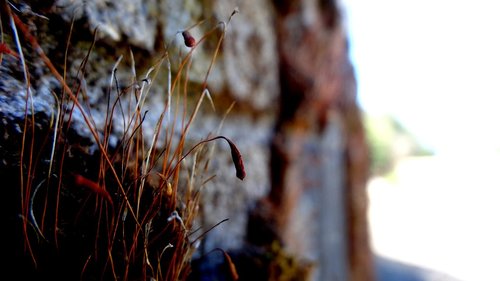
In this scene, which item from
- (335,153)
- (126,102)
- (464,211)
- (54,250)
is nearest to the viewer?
(54,250)

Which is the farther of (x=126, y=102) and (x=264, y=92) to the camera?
(x=264, y=92)

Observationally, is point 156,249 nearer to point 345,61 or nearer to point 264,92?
point 264,92

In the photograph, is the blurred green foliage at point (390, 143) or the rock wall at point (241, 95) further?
the blurred green foliage at point (390, 143)

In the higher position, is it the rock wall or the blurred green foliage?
the blurred green foliage

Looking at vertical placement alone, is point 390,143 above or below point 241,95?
above

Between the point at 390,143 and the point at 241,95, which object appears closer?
the point at 241,95

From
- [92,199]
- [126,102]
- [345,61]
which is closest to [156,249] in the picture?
[92,199]

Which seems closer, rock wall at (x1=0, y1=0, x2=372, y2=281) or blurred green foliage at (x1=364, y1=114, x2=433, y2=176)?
rock wall at (x1=0, y1=0, x2=372, y2=281)

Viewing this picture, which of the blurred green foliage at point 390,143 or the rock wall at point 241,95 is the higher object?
the blurred green foliage at point 390,143
